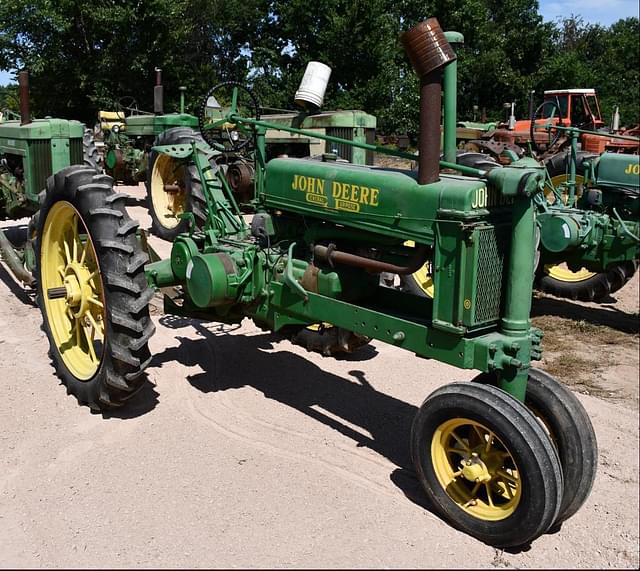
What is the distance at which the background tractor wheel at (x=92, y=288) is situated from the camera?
4129 millimetres

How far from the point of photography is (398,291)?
416cm

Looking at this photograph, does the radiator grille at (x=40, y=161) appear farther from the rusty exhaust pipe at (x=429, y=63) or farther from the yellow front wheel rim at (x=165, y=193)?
the rusty exhaust pipe at (x=429, y=63)

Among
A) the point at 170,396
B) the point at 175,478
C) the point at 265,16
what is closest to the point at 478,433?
the point at 175,478

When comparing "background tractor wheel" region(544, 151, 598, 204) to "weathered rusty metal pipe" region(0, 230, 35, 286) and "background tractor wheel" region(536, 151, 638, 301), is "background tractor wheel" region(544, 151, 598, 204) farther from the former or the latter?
"weathered rusty metal pipe" region(0, 230, 35, 286)

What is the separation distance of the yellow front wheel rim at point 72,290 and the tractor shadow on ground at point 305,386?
0.63 meters

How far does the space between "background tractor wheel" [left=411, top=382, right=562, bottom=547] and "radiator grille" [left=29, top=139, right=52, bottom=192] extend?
563cm

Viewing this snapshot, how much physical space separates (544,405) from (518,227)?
0.84 meters

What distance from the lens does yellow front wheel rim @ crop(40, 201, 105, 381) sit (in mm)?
4594

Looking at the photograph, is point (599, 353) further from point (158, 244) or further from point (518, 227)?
point (158, 244)

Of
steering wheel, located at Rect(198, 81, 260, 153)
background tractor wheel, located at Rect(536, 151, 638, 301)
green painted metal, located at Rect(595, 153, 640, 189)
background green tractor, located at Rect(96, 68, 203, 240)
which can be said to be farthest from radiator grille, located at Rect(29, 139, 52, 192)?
green painted metal, located at Rect(595, 153, 640, 189)

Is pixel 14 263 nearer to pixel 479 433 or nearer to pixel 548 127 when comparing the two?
pixel 479 433

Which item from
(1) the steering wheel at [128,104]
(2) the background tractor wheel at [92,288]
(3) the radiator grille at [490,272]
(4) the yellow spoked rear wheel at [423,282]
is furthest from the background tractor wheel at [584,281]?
(1) the steering wheel at [128,104]

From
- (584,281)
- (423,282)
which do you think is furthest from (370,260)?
(584,281)

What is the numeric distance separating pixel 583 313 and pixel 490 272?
439cm
